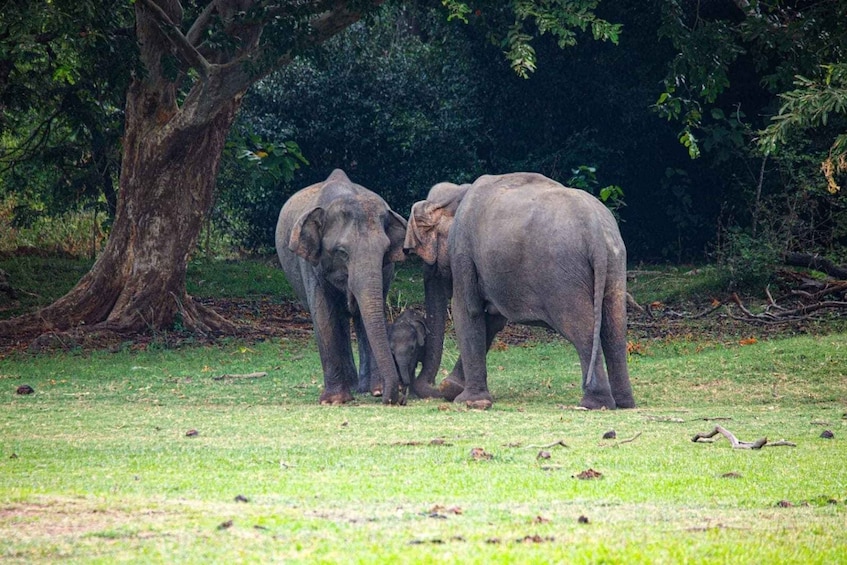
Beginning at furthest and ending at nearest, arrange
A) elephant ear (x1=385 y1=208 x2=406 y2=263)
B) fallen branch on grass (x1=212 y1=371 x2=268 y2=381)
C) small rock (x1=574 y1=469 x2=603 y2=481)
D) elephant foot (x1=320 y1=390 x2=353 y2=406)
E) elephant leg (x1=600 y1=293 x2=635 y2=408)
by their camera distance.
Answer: fallen branch on grass (x1=212 y1=371 x2=268 y2=381) → elephant ear (x1=385 y1=208 x2=406 y2=263) → elephant foot (x1=320 y1=390 x2=353 y2=406) → elephant leg (x1=600 y1=293 x2=635 y2=408) → small rock (x1=574 y1=469 x2=603 y2=481)

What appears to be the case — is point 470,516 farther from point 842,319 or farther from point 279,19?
point 842,319

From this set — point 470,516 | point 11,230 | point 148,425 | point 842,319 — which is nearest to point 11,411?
point 148,425

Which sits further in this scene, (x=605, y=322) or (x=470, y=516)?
(x=605, y=322)

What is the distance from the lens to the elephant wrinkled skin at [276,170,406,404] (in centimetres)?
1207

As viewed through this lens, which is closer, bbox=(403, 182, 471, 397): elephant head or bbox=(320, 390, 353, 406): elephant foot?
bbox=(320, 390, 353, 406): elephant foot

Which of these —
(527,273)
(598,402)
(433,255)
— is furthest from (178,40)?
(598,402)

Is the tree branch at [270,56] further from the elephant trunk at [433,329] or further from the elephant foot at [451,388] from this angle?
the elephant foot at [451,388]

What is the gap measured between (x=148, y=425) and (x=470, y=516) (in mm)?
4692

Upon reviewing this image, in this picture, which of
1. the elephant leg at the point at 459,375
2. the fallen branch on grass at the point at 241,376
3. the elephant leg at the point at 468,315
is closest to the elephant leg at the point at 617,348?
the elephant leg at the point at 468,315

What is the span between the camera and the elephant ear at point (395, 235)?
1273 centimetres

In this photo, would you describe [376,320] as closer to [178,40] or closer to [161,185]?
[178,40]

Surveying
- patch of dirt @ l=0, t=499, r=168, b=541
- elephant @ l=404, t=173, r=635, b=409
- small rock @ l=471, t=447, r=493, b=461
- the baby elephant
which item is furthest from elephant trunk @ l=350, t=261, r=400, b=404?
patch of dirt @ l=0, t=499, r=168, b=541

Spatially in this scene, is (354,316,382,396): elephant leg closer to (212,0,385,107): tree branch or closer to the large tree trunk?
(212,0,385,107): tree branch

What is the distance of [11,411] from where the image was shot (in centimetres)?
1117
